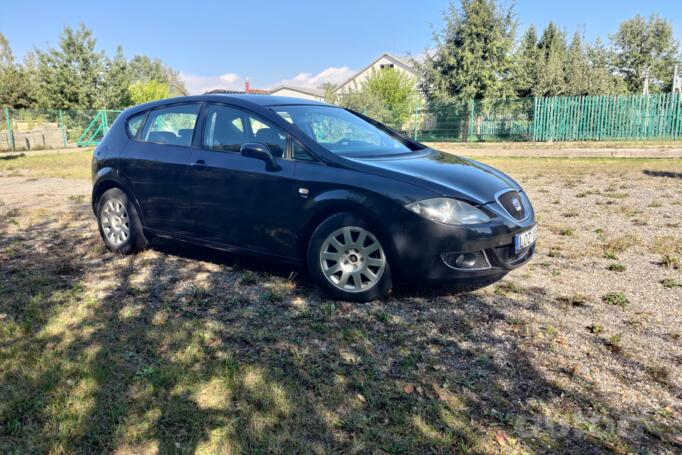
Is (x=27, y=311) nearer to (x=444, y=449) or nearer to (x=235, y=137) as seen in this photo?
(x=235, y=137)

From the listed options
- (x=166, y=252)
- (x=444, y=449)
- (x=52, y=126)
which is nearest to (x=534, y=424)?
(x=444, y=449)

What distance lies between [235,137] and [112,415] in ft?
8.86

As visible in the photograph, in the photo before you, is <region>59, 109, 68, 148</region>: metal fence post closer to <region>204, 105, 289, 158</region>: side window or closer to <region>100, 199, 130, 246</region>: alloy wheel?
<region>100, 199, 130, 246</region>: alloy wheel

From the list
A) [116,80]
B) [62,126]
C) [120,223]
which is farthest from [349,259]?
[116,80]

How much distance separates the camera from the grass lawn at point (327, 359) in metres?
2.45

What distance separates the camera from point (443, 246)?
379cm

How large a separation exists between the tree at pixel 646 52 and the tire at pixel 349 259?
161 feet

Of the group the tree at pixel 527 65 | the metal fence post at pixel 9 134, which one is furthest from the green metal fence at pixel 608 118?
the metal fence post at pixel 9 134

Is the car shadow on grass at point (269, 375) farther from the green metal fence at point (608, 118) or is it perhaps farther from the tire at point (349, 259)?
the green metal fence at point (608, 118)

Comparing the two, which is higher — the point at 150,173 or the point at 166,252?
the point at 150,173

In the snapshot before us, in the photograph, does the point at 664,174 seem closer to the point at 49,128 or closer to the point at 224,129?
the point at 224,129

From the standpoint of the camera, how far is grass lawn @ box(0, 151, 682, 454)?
8.05 feet

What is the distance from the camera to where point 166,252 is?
567 centimetres

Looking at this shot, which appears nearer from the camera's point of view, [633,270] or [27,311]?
[27,311]
